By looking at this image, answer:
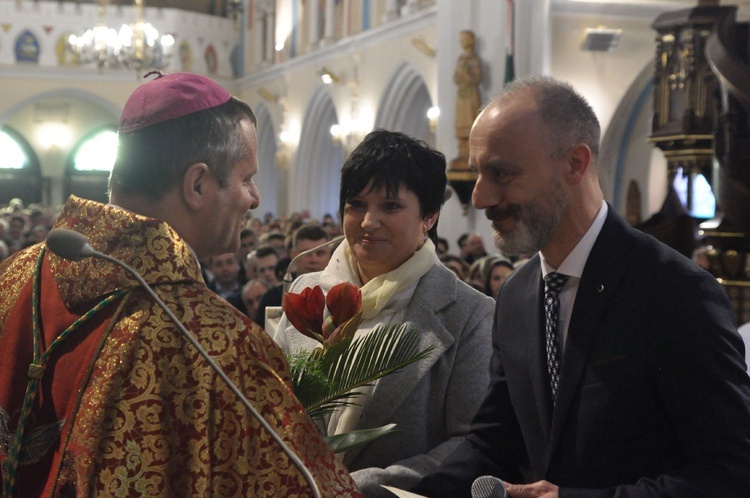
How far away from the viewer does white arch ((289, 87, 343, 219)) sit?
75.7ft

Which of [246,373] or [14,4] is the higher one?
[14,4]

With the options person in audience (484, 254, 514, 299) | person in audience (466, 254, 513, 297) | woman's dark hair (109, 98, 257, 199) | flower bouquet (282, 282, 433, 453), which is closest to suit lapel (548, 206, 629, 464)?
flower bouquet (282, 282, 433, 453)

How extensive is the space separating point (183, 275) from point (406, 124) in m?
16.7

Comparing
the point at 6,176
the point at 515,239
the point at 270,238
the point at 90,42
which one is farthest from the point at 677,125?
the point at 6,176

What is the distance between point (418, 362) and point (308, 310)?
2.28ft

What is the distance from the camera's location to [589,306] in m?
2.33

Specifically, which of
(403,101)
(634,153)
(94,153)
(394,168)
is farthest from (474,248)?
(94,153)

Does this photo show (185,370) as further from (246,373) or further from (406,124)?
(406,124)

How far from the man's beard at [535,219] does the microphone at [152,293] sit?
0.75 meters

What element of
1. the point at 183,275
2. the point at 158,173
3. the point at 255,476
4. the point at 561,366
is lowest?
the point at 255,476

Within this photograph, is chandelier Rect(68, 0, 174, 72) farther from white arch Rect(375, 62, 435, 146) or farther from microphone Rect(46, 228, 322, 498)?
microphone Rect(46, 228, 322, 498)

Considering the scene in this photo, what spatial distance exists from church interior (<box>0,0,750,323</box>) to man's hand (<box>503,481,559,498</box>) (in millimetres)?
5909

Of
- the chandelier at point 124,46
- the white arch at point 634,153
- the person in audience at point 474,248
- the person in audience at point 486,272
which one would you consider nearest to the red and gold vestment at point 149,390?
the person in audience at point 486,272

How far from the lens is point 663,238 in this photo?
35.5ft
